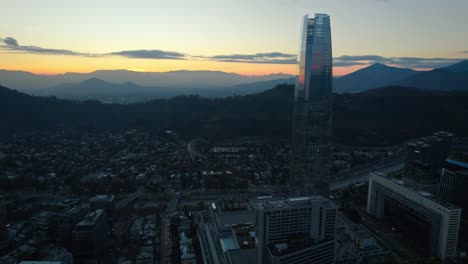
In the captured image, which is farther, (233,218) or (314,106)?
(314,106)

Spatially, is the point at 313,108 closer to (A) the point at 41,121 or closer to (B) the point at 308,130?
(B) the point at 308,130

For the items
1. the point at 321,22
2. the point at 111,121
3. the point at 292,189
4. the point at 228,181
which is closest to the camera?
the point at 321,22

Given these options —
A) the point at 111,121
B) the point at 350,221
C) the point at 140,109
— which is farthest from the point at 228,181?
the point at 140,109

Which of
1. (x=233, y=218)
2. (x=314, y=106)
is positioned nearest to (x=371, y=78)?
(x=314, y=106)

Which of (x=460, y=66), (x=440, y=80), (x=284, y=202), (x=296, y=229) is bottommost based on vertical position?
(x=296, y=229)

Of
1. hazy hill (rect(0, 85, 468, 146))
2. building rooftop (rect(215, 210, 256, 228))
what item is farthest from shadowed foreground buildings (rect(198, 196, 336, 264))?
hazy hill (rect(0, 85, 468, 146))

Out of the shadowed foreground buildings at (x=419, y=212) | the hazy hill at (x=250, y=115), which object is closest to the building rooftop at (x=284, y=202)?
the shadowed foreground buildings at (x=419, y=212)

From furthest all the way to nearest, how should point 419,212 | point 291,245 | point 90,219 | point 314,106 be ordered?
point 314,106 < point 419,212 < point 90,219 < point 291,245

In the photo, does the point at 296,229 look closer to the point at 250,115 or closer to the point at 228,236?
the point at 228,236
